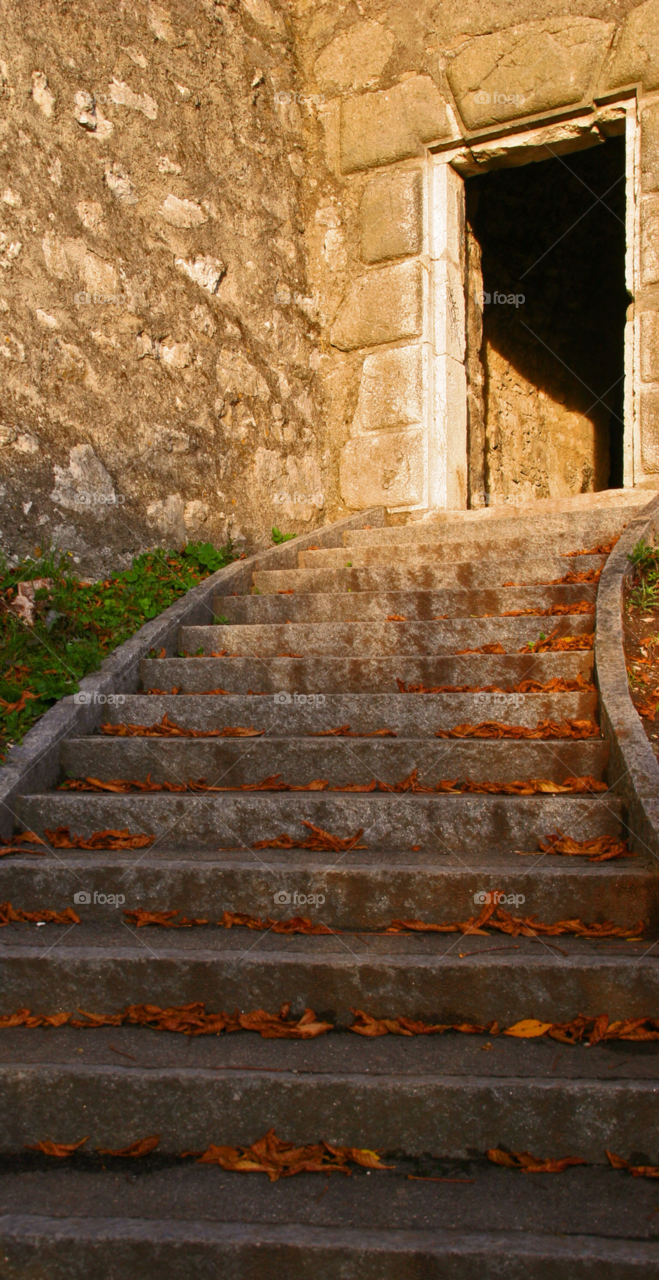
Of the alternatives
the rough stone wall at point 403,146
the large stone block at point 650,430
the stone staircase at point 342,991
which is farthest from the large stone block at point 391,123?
the stone staircase at point 342,991

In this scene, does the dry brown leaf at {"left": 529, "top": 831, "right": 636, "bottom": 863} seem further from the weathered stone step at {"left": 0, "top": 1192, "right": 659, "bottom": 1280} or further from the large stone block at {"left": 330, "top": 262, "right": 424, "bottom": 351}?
the large stone block at {"left": 330, "top": 262, "right": 424, "bottom": 351}

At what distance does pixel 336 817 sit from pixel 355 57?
238 inches

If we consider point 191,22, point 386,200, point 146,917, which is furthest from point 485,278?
point 146,917

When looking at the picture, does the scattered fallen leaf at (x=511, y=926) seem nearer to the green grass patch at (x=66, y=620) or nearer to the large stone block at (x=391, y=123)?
the green grass patch at (x=66, y=620)

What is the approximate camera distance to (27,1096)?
6.76ft

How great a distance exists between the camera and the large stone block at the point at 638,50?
18.3 feet

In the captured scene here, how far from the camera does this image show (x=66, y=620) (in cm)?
426

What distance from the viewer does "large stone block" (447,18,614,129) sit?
578cm

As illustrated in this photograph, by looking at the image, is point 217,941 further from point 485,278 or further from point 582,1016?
point 485,278

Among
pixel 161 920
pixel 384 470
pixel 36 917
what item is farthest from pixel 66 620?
pixel 384 470

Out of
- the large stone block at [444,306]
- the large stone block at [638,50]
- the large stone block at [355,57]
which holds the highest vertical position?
the large stone block at [355,57]

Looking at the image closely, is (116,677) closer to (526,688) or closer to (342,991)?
(526,688)

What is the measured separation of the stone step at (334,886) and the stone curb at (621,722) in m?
0.14

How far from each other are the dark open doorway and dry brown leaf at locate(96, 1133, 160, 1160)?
5.60 meters
